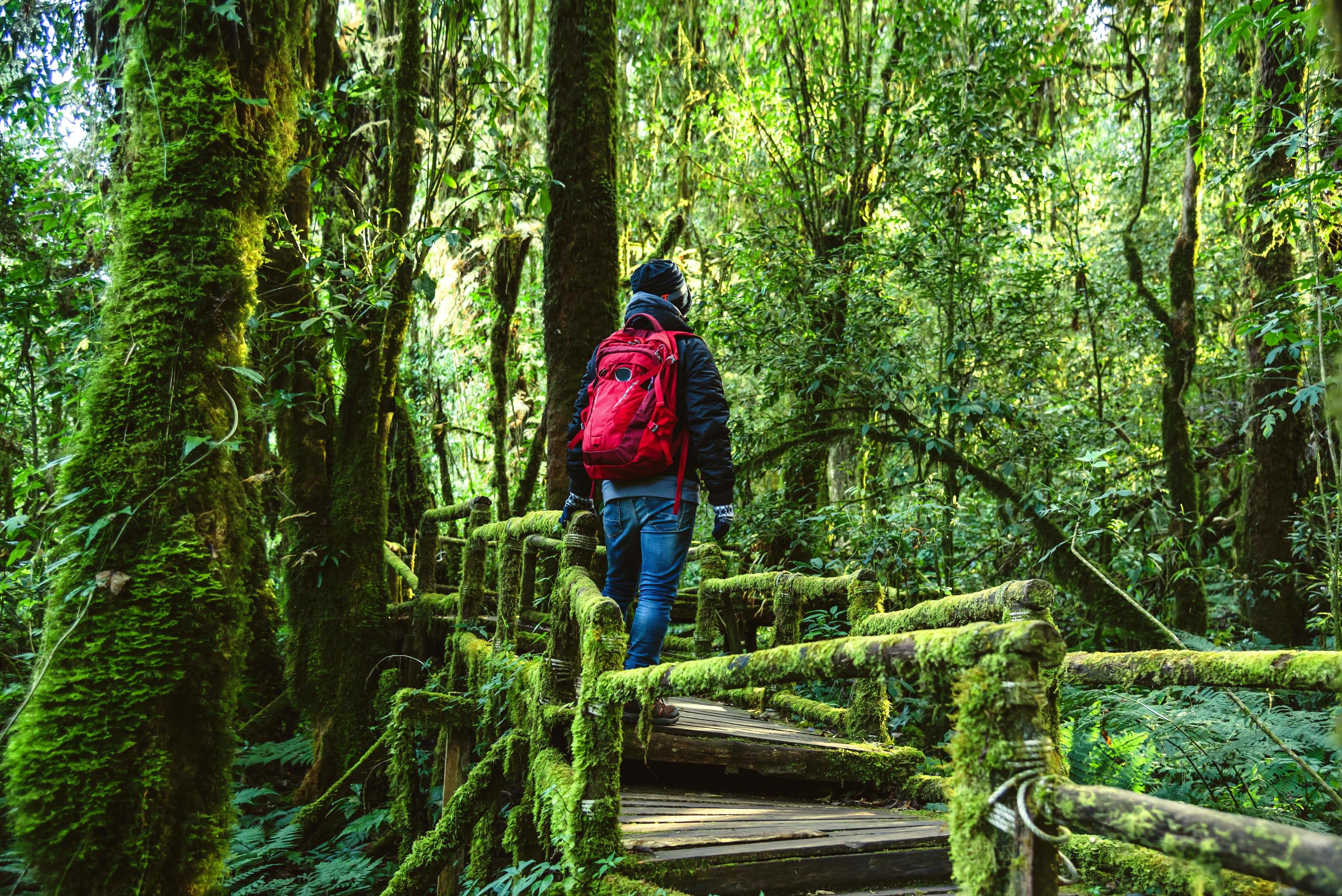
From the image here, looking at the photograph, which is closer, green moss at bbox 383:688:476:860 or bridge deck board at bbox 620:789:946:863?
bridge deck board at bbox 620:789:946:863

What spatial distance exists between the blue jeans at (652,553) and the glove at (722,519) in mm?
128

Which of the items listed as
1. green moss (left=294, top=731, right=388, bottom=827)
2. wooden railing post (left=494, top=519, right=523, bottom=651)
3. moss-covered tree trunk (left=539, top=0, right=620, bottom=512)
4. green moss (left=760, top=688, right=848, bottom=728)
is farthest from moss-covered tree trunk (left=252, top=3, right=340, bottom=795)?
green moss (left=760, top=688, right=848, bottom=728)

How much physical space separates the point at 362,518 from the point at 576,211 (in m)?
3.81

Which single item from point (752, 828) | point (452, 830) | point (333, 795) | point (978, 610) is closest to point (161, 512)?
point (452, 830)

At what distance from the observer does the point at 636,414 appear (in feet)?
14.1

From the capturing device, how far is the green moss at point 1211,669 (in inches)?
96.6

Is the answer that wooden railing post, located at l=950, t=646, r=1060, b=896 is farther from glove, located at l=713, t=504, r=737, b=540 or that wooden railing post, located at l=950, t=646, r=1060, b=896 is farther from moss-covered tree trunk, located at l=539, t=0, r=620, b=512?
moss-covered tree trunk, located at l=539, t=0, r=620, b=512

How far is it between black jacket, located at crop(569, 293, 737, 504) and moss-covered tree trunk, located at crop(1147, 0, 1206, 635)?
20.6ft

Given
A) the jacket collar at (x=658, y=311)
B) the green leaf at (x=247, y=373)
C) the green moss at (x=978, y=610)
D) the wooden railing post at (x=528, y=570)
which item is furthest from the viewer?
the wooden railing post at (x=528, y=570)

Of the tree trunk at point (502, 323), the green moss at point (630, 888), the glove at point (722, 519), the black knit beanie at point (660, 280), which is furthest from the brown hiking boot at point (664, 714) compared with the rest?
the tree trunk at point (502, 323)

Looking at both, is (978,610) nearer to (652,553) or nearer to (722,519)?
(722,519)

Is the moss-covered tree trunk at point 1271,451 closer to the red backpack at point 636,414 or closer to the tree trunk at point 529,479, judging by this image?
the red backpack at point 636,414

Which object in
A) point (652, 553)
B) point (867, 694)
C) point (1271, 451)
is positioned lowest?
point (867, 694)

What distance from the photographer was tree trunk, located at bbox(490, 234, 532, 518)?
11430 millimetres
